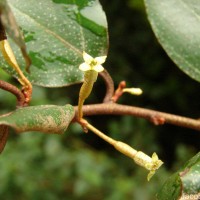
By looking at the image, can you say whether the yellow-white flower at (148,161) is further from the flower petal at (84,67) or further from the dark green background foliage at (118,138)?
the dark green background foliage at (118,138)

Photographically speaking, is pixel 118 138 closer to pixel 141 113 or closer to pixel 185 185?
pixel 141 113

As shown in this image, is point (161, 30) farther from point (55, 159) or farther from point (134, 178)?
point (134, 178)

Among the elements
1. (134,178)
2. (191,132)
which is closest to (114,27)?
(191,132)

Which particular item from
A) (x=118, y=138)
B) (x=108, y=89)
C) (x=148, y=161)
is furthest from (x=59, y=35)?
(x=118, y=138)

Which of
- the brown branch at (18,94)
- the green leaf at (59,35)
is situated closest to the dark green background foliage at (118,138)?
the green leaf at (59,35)

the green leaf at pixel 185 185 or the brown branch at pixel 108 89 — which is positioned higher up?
the green leaf at pixel 185 185

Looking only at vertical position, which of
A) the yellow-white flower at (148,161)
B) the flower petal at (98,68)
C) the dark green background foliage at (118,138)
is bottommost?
the dark green background foliage at (118,138)

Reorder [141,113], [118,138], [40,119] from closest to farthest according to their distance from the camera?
[40,119] → [141,113] → [118,138]
